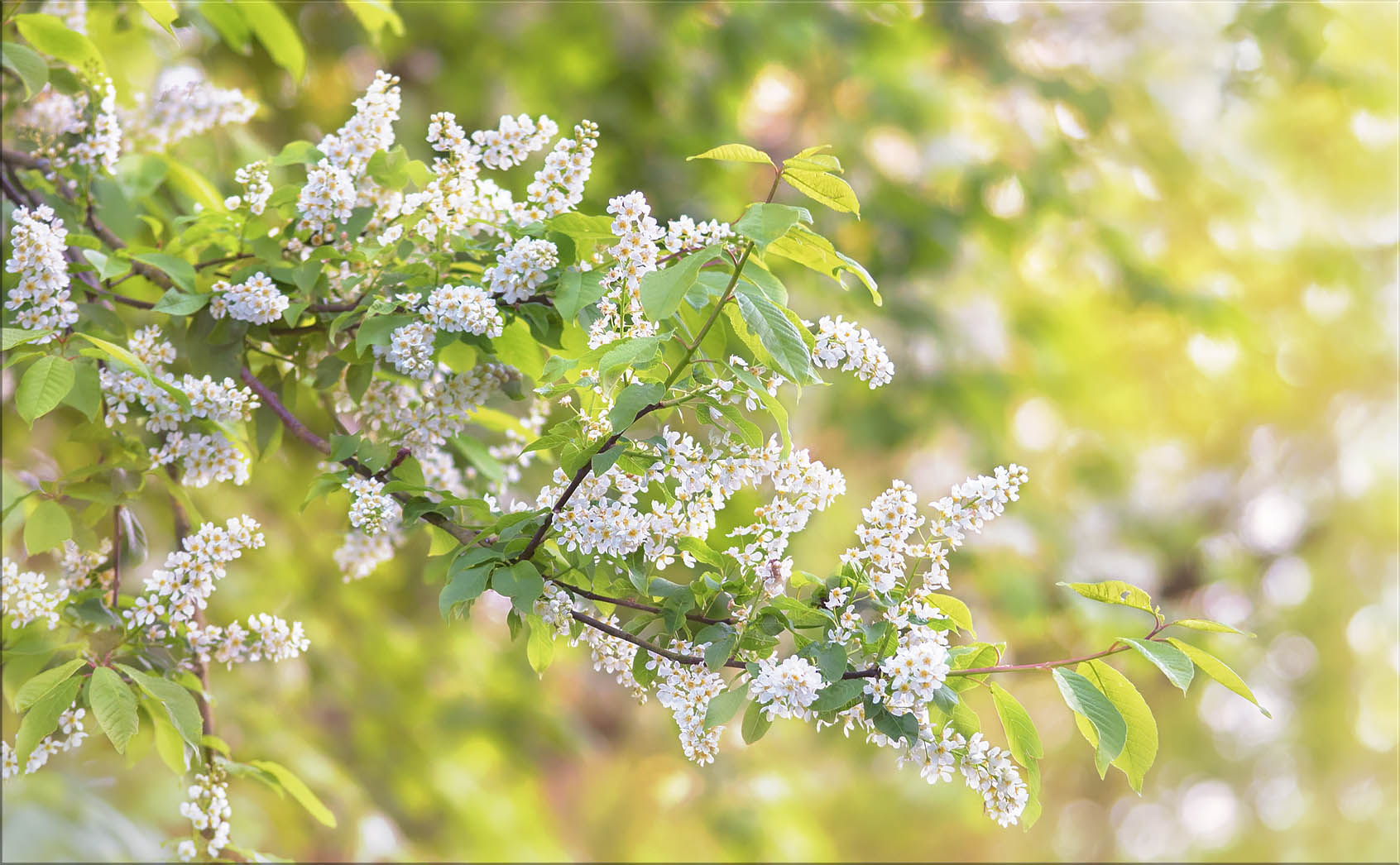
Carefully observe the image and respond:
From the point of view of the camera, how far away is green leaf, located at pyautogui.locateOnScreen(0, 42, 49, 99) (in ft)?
5.04

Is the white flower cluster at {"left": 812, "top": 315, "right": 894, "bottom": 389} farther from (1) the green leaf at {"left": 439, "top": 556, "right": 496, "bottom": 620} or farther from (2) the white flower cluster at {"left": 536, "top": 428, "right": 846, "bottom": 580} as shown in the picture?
(1) the green leaf at {"left": 439, "top": 556, "right": 496, "bottom": 620}

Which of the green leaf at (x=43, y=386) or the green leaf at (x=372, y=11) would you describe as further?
the green leaf at (x=372, y=11)

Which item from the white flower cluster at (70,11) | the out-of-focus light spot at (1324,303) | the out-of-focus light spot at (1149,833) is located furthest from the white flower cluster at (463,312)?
the out-of-focus light spot at (1149,833)

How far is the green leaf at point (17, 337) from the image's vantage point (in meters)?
1.18

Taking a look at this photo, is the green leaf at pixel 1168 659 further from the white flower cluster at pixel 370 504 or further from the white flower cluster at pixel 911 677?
the white flower cluster at pixel 370 504

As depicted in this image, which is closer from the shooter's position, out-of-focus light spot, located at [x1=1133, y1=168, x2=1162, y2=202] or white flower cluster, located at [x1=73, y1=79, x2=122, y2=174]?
white flower cluster, located at [x1=73, y1=79, x2=122, y2=174]

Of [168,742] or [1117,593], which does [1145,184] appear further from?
[168,742]

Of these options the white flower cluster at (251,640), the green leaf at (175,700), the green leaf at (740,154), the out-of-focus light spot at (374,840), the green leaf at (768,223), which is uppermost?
the green leaf at (740,154)

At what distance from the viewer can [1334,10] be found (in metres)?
2.76

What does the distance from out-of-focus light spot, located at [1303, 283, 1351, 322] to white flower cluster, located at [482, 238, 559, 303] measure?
4818 mm

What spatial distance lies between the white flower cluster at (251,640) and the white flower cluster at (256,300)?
0.38 m

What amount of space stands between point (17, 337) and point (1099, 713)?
4.03ft

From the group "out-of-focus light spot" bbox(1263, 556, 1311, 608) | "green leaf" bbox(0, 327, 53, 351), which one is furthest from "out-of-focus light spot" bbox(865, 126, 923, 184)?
"out-of-focus light spot" bbox(1263, 556, 1311, 608)

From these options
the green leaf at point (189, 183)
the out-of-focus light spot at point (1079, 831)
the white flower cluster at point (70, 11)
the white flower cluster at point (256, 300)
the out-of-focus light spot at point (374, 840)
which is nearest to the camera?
the white flower cluster at point (256, 300)
